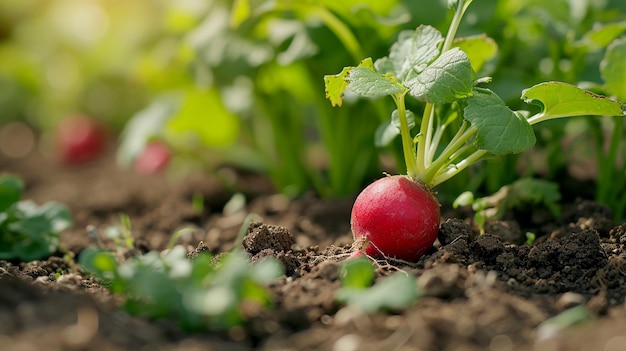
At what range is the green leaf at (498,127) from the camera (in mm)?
1922

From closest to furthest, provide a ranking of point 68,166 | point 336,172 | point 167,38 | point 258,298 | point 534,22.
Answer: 1. point 258,298
2. point 534,22
3. point 336,172
4. point 167,38
5. point 68,166

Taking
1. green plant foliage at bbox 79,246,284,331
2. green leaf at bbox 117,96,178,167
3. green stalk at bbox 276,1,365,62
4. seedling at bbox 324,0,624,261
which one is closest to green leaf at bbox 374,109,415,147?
seedling at bbox 324,0,624,261

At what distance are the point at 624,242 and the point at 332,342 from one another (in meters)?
1.10

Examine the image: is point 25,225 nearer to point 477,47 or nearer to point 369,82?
point 369,82

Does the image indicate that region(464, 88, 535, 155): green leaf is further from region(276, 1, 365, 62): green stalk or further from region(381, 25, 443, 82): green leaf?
region(276, 1, 365, 62): green stalk

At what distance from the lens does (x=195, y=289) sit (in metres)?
1.50

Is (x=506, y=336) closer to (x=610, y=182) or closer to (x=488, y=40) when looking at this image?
(x=488, y=40)

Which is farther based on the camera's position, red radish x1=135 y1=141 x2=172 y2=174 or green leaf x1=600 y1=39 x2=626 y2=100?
red radish x1=135 y1=141 x2=172 y2=174

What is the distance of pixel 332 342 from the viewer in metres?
1.50

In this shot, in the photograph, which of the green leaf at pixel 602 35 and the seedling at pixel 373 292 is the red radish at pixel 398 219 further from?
the green leaf at pixel 602 35

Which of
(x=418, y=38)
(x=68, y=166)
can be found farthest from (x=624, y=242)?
(x=68, y=166)

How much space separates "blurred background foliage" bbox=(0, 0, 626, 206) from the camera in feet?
Answer: 8.97

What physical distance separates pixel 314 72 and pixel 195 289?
70.5 inches

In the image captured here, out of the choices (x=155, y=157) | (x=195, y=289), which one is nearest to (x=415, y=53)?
(x=195, y=289)
